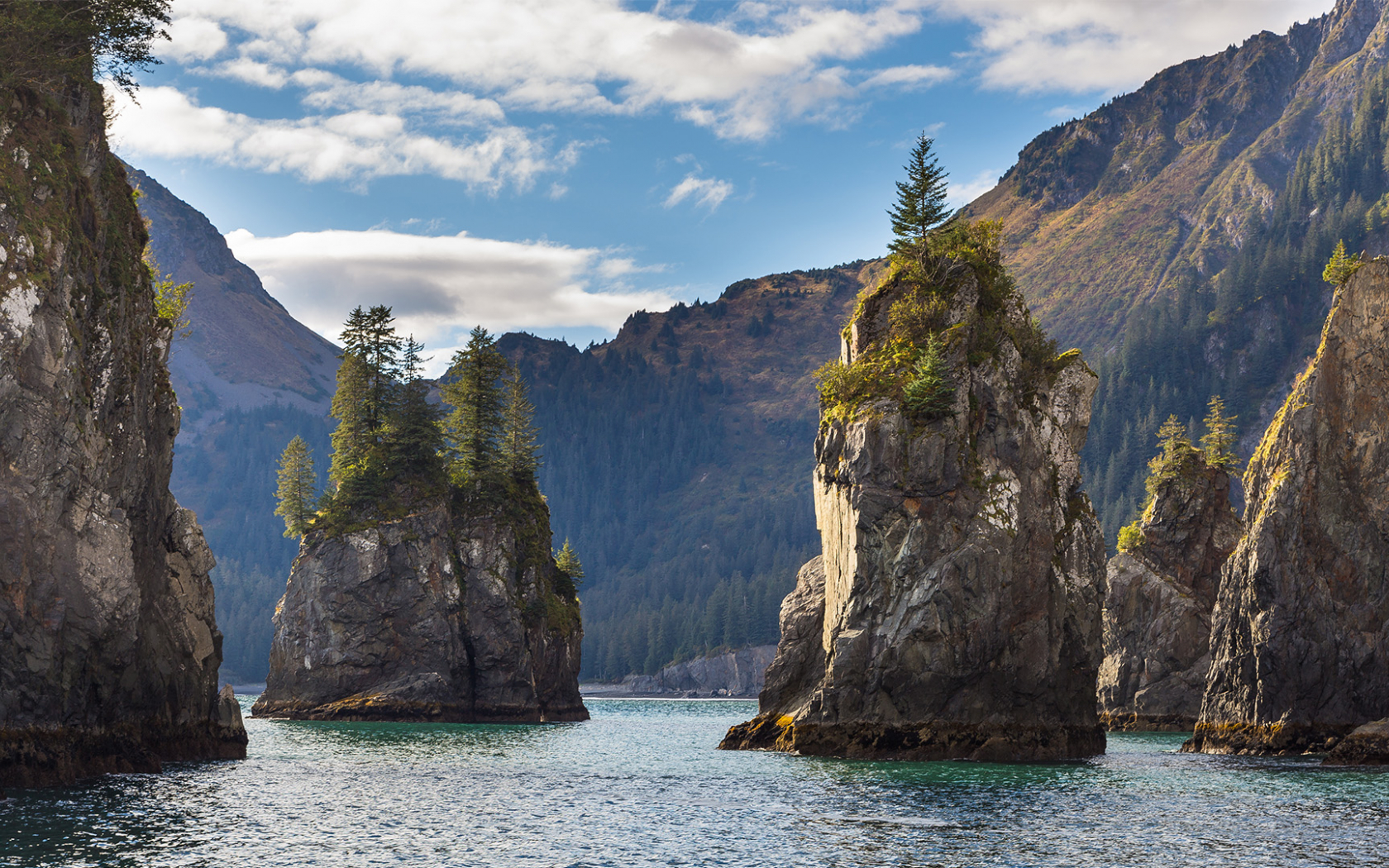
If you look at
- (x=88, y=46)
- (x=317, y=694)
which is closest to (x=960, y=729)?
(x=88, y=46)

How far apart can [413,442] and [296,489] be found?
90.6 feet

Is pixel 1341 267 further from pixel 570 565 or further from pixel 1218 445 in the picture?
pixel 570 565

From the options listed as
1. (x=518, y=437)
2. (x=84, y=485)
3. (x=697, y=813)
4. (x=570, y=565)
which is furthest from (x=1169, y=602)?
(x=84, y=485)

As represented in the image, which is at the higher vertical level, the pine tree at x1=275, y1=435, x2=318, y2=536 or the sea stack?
the pine tree at x1=275, y1=435, x2=318, y2=536

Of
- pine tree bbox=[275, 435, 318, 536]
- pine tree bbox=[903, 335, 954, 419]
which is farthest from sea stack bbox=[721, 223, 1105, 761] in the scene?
pine tree bbox=[275, 435, 318, 536]

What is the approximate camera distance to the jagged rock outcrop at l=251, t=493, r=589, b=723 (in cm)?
10700

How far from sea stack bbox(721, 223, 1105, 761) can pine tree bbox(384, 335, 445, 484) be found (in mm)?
50122

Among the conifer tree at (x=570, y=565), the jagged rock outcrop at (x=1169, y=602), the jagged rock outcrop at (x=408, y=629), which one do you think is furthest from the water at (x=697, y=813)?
the conifer tree at (x=570, y=565)

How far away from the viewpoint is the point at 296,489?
13462 centimetres

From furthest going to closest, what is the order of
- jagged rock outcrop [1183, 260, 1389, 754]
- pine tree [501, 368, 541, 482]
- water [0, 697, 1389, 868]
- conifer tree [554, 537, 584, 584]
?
1. conifer tree [554, 537, 584, 584]
2. pine tree [501, 368, 541, 482]
3. jagged rock outcrop [1183, 260, 1389, 754]
4. water [0, 697, 1389, 868]

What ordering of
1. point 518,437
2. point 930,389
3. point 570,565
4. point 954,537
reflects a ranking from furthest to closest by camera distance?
point 570,565 → point 518,437 → point 930,389 → point 954,537

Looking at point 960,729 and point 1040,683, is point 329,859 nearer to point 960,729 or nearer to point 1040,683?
point 960,729

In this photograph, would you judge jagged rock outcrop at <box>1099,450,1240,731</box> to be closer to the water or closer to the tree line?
the water

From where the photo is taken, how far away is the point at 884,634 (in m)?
66.7
